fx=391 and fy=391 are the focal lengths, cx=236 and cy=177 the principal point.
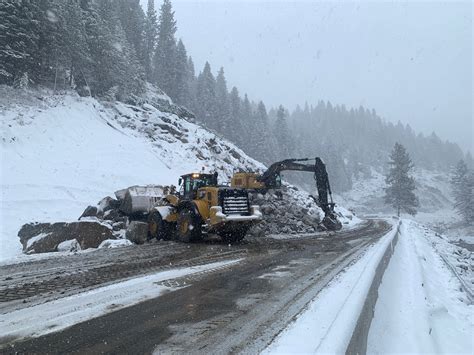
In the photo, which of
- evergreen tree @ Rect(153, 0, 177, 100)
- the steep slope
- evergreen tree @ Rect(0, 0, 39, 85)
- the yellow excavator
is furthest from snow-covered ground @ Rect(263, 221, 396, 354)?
evergreen tree @ Rect(153, 0, 177, 100)

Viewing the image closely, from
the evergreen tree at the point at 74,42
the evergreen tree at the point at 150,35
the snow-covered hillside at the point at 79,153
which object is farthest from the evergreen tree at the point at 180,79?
the evergreen tree at the point at 74,42

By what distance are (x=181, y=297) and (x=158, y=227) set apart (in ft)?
31.4

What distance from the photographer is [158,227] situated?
1571cm

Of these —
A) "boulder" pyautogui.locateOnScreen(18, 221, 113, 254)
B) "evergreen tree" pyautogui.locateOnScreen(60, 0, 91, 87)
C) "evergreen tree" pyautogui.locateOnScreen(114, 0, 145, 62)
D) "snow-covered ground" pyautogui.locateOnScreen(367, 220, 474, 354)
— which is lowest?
"snow-covered ground" pyautogui.locateOnScreen(367, 220, 474, 354)

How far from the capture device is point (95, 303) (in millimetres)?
5766

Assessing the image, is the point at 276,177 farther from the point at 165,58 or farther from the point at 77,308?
the point at 165,58

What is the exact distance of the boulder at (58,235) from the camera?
41.0ft

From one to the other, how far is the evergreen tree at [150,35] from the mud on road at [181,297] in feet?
189

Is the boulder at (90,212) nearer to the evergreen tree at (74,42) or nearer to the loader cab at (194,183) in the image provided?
the loader cab at (194,183)

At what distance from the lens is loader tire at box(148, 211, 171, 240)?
15.6m

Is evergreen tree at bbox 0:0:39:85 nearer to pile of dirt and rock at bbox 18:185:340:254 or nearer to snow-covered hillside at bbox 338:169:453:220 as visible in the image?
pile of dirt and rock at bbox 18:185:340:254

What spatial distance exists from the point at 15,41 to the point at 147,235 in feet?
80.8

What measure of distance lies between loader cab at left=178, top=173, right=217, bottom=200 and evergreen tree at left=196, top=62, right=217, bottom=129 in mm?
54156

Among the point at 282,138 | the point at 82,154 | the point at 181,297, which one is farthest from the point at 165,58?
the point at 181,297
